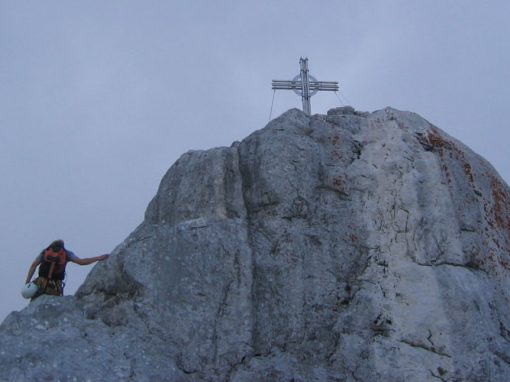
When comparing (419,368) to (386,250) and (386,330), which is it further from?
(386,250)

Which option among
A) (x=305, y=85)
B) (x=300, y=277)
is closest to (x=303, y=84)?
(x=305, y=85)

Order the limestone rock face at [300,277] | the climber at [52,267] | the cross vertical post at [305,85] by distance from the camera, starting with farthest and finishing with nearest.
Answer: the cross vertical post at [305,85], the climber at [52,267], the limestone rock face at [300,277]

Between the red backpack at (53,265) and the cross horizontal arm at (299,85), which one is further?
the cross horizontal arm at (299,85)

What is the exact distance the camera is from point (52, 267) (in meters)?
14.3

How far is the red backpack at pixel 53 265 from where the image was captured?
1431 cm

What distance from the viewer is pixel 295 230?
14617 mm

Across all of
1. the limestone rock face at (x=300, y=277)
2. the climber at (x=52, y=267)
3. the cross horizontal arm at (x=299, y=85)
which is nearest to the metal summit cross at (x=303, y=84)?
the cross horizontal arm at (x=299, y=85)

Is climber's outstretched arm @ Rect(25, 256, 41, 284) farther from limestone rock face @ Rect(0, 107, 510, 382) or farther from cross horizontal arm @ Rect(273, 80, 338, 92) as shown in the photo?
cross horizontal arm @ Rect(273, 80, 338, 92)

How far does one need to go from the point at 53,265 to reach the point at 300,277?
5684 mm

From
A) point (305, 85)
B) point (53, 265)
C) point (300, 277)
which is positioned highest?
point (305, 85)

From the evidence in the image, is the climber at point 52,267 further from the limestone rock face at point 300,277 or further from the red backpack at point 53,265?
the limestone rock face at point 300,277

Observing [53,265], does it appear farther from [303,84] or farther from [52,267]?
[303,84]

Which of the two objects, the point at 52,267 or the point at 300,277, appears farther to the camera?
the point at 52,267

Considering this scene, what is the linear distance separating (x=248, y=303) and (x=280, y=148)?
4.11m
